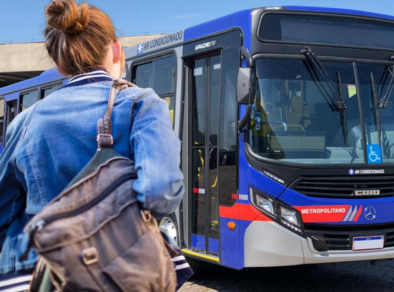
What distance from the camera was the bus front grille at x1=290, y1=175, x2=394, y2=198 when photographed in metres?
5.64

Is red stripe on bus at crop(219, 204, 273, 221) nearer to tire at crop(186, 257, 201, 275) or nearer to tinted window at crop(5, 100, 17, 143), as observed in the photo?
tire at crop(186, 257, 201, 275)

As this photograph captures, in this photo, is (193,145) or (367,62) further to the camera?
(193,145)

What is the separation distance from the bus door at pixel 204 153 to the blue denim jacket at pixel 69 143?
4.53 metres

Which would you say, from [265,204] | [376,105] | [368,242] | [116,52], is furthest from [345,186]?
[116,52]

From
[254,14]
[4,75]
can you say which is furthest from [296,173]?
[4,75]

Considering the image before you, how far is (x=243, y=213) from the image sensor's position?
226 inches

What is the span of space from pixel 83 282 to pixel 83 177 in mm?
300

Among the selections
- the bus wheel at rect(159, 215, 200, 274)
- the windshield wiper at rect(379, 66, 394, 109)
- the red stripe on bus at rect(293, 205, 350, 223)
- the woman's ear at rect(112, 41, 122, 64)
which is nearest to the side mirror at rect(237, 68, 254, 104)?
the red stripe on bus at rect(293, 205, 350, 223)

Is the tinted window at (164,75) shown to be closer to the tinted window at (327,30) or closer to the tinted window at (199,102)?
the tinted window at (199,102)

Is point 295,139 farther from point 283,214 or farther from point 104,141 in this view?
point 104,141

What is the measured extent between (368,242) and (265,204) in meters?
1.19

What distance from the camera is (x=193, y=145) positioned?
22.4 ft

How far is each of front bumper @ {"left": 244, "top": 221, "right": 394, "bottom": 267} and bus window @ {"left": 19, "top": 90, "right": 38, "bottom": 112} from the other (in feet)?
24.7

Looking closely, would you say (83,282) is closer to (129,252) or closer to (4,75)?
(129,252)
